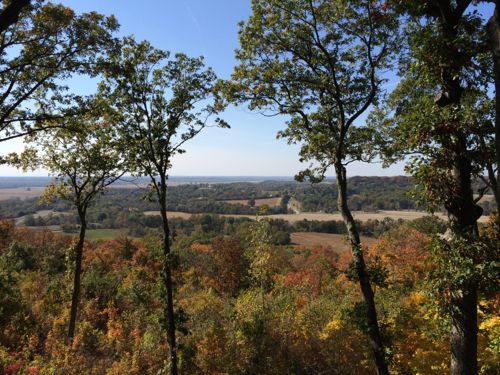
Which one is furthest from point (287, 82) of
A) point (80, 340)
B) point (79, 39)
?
point (80, 340)

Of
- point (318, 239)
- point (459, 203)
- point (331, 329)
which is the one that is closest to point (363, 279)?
point (459, 203)

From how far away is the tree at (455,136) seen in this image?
21.5 feet

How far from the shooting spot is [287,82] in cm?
1155

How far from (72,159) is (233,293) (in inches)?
977

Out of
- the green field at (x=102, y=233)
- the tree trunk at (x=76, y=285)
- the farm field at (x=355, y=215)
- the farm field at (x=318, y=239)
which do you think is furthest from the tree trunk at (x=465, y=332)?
the farm field at (x=355, y=215)

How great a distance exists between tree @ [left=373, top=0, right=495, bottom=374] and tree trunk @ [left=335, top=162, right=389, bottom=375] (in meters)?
3.07

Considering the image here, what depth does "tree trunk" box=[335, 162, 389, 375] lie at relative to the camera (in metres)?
9.73

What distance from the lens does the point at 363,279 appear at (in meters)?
10.2

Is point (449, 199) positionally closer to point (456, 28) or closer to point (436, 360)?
point (456, 28)

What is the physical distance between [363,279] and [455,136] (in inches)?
200

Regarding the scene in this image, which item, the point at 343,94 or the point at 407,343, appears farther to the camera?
the point at 407,343

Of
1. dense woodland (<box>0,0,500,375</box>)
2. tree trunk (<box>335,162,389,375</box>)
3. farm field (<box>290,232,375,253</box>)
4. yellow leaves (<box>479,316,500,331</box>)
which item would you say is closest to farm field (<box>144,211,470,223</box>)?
farm field (<box>290,232,375,253</box>)

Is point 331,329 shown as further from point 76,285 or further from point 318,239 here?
point 318,239

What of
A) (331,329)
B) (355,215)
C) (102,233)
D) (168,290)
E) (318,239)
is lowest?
(318,239)
